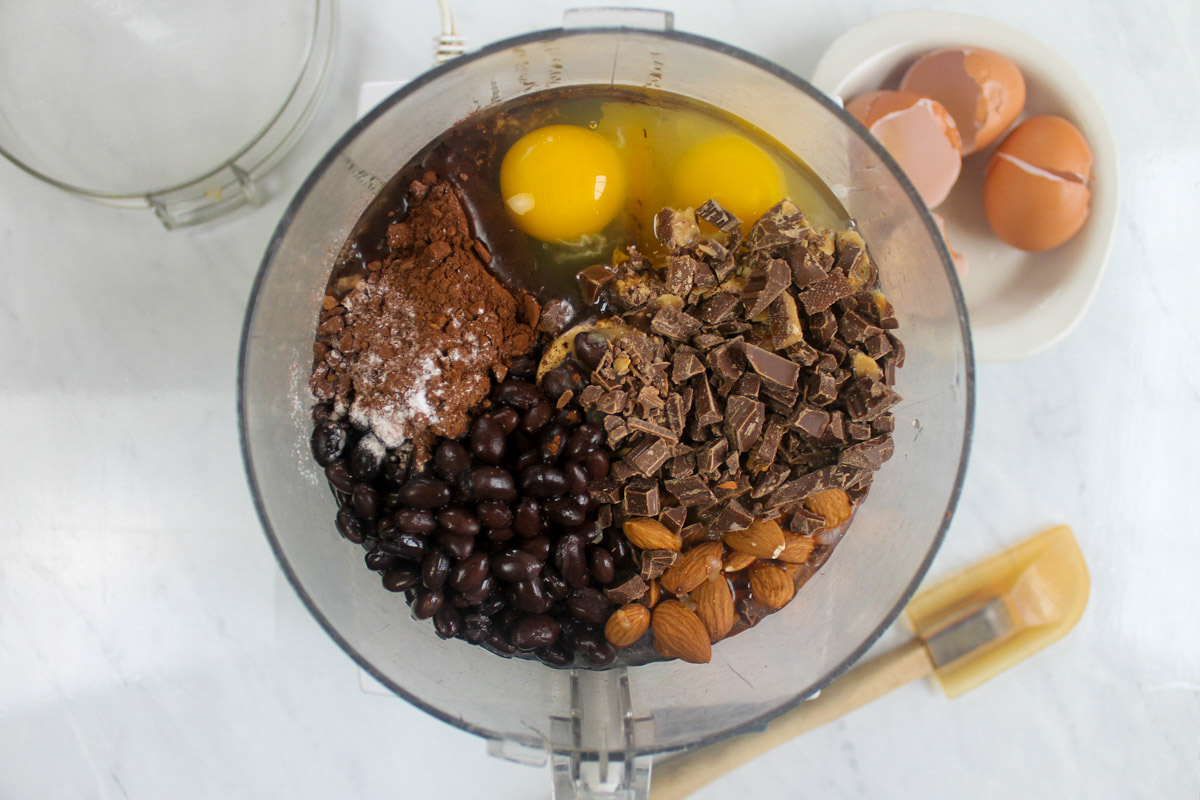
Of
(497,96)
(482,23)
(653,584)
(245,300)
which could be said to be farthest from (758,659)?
(482,23)

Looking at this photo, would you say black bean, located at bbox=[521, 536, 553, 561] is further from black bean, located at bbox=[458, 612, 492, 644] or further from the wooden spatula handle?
the wooden spatula handle

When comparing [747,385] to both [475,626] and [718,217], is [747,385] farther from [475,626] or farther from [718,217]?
[475,626]

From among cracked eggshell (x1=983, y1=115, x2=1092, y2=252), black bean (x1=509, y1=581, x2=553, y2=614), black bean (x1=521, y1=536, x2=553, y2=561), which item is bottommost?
black bean (x1=509, y1=581, x2=553, y2=614)

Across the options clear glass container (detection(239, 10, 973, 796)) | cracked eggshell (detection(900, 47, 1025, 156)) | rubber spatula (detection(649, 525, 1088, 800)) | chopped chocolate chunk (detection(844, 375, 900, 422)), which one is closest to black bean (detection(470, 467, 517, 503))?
clear glass container (detection(239, 10, 973, 796))

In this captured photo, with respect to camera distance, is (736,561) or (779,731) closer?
(736,561)

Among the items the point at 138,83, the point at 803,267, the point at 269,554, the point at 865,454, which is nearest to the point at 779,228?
the point at 803,267

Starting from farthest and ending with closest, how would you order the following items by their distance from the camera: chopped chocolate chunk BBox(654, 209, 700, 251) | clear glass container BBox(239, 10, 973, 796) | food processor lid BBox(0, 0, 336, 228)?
food processor lid BBox(0, 0, 336, 228) < chopped chocolate chunk BBox(654, 209, 700, 251) < clear glass container BBox(239, 10, 973, 796)
